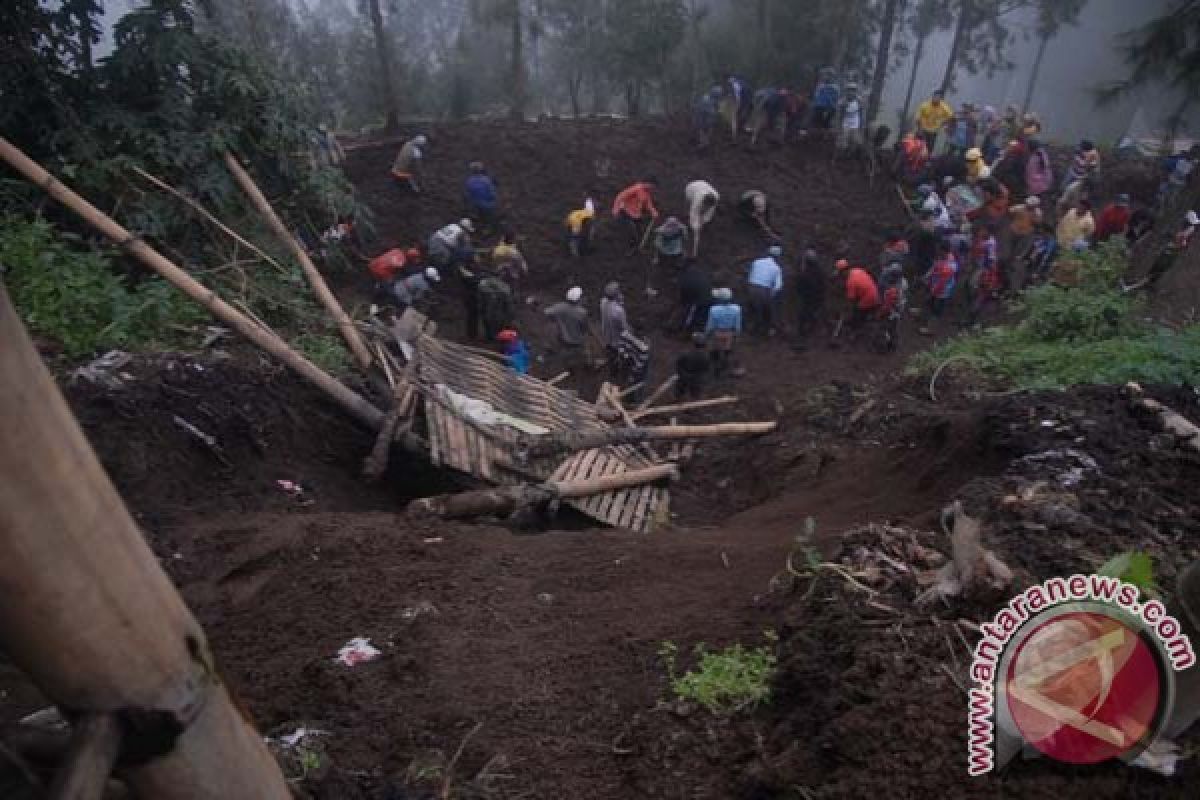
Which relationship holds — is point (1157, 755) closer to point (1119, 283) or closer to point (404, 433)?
point (404, 433)

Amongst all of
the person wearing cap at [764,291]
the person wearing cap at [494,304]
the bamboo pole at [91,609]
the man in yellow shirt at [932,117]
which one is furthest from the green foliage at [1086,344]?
the man in yellow shirt at [932,117]

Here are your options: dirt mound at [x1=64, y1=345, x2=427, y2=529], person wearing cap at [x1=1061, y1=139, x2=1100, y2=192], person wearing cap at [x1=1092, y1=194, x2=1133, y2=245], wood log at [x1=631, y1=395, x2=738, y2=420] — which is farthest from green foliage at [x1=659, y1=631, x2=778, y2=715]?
person wearing cap at [x1=1061, y1=139, x2=1100, y2=192]

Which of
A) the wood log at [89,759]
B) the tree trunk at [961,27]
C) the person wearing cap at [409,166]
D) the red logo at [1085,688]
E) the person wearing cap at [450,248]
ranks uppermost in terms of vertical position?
the tree trunk at [961,27]

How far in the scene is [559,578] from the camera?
210 inches

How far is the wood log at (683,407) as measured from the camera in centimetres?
1068

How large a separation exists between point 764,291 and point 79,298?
9656mm

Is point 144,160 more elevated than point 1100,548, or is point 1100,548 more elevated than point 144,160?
point 144,160

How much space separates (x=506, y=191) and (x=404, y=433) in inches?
372

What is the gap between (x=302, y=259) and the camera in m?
9.66

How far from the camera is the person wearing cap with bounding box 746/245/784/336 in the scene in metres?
13.0

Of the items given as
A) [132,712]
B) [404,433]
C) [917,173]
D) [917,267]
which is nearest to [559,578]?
[404,433]

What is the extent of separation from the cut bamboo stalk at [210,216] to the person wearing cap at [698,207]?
7918mm

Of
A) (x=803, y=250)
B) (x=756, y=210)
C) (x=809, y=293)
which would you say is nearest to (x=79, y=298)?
(x=809, y=293)

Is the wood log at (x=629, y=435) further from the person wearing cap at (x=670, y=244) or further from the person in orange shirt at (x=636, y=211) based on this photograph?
the person in orange shirt at (x=636, y=211)
